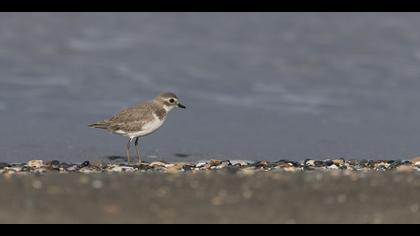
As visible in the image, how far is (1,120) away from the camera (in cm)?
1673

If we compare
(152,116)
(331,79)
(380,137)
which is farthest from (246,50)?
(152,116)

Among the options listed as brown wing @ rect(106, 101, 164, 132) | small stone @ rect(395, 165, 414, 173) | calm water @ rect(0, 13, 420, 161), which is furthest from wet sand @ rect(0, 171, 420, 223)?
calm water @ rect(0, 13, 420, 161)

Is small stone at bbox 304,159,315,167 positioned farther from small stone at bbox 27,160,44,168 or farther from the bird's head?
small stone at bbox 27,160,44,168

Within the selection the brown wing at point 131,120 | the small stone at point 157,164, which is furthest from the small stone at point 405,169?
the brown wing at point 131,120

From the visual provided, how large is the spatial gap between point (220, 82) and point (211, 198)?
972 centimetres

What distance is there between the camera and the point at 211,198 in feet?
33.3

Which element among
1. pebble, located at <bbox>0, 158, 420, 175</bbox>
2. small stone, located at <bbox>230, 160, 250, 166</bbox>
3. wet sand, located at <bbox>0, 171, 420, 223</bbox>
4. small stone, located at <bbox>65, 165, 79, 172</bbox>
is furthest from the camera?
small stone, located at <bbox>230, 160, 250, 166</bbox>

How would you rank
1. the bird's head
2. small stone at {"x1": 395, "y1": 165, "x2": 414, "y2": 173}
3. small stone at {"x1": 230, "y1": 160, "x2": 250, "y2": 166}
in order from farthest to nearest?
the bird's head, small stone at {"x1": 230, "y1": 160, "x2": 250, "y2": 166}, small stone at {"x1": 395, "y1": 165, "x2": 414, "y2": 173}

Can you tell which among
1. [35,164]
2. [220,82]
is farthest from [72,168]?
[220,82]

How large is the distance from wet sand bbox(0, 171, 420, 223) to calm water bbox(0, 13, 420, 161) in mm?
4192

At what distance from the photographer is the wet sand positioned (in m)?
9.57

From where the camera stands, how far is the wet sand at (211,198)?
31.4 ft

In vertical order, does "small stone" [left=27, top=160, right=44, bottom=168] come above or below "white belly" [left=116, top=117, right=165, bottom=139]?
below
